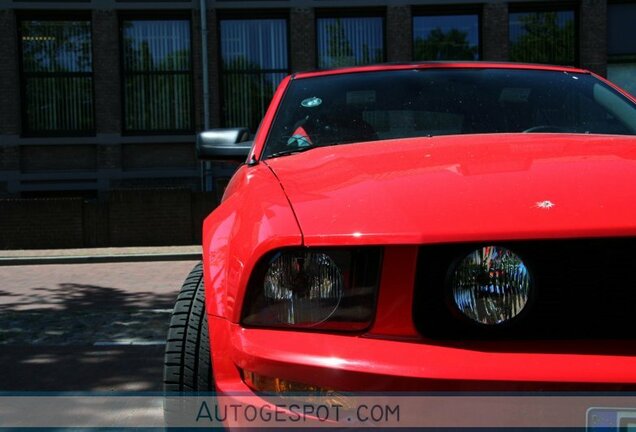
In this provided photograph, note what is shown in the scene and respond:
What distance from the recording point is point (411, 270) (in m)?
1.60

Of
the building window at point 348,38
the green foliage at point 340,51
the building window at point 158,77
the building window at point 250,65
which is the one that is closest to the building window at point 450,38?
the building window at point 348,38

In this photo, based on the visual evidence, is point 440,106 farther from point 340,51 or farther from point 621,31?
point 621,31

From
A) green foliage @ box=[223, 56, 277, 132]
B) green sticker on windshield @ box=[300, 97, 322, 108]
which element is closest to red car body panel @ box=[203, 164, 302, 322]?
green sticker on windshield @ box=[300, 97, 322, 108]

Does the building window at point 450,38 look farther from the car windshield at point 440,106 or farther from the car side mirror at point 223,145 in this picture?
the car side mirror at point 223,145

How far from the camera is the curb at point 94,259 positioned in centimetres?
1205

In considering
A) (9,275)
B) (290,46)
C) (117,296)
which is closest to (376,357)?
(117,296)

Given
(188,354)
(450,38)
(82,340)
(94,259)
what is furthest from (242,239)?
(450,38)

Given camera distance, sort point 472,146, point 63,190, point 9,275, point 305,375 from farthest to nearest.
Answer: point 63,190, point 9,275, point 472,146, point 305,375

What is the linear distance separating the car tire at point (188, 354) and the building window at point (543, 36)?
16694 mm

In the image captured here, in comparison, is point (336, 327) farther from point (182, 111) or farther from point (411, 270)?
point (182, 111)

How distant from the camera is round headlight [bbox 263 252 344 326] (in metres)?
1.65

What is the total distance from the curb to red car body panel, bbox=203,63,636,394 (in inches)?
421

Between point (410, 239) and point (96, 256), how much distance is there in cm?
1172

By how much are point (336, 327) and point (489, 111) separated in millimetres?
1804
